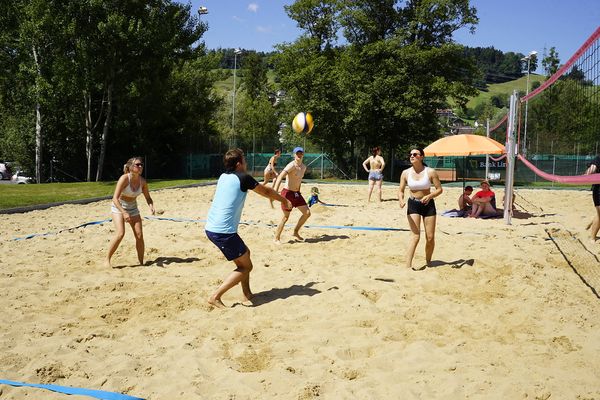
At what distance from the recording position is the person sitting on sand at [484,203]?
11.3 m

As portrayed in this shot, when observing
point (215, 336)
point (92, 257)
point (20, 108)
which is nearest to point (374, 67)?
point (20, 108)

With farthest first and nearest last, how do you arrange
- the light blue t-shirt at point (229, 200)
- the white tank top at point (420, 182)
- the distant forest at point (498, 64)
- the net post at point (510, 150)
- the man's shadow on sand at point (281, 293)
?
the distant forest at point (498, 64)
the net post at point (510, 150)
the white tank top at point (420, 182)
the man's shadow on sand at point (281, 293)
the light blue t-shirt at point (229, 200)

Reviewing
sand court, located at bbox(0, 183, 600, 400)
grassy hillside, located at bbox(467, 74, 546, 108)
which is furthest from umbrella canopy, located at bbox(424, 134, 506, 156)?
grassy hillside, located at bbox(467, 74, 546, 108)

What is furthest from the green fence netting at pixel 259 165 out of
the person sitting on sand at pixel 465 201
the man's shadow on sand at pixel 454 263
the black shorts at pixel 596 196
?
the man's shadow on sand at pixel 454 263

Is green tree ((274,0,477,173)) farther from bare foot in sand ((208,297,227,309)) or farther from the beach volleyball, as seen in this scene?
bare foot in sand ((208,297,227,309))

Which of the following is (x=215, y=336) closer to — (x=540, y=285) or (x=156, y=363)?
(x=156, y=363)

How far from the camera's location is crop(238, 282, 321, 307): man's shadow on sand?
5.29m

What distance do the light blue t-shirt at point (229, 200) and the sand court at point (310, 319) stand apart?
845mm

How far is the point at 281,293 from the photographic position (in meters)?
5.53

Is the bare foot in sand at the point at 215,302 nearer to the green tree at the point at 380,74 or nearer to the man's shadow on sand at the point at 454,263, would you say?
the man's shadow on sand at the point at 454,263

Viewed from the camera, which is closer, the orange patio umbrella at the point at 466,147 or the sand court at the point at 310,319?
the sand court at the point at 310,319

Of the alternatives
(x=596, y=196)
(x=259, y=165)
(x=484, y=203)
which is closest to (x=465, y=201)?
(x=484, y=203)

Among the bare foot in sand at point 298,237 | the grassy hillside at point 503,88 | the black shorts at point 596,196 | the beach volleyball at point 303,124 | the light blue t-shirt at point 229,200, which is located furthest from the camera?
the grassy hillside at point 503,88

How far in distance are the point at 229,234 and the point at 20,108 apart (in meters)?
24.7
